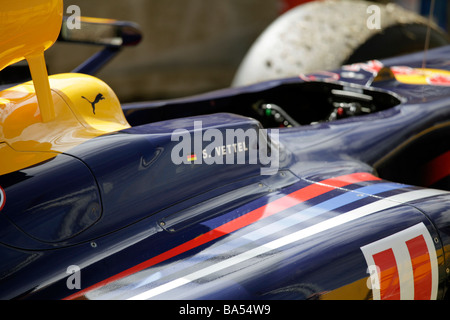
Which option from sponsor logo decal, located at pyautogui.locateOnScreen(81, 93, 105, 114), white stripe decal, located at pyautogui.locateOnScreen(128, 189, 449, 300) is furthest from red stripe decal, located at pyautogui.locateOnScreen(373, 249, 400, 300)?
sponsor logo decal, located at pyautogui.locateOnScreen(81, 93, 105, 114)

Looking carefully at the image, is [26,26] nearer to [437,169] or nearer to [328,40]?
[437,169]

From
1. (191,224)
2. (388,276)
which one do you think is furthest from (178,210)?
(388,276)

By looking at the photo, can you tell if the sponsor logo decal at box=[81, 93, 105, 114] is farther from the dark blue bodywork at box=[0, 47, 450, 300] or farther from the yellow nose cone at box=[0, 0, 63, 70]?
the yellow nose cone at box=[0, 0, 63, 70]

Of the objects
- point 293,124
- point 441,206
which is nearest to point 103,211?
point 441,206

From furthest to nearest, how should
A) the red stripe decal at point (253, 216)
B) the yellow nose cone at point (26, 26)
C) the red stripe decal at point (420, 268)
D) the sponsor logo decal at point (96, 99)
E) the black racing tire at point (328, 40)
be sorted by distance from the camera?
the black racing tire at point (328, 40)
the sponsor logo decal at point (96, 99)
the red stripe decal at point (420, 268)
the red stripe decal at point (253, 216)
the yellow nose cone at point (26, 26)

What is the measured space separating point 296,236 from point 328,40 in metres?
2.44

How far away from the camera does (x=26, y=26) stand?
4.80 ft

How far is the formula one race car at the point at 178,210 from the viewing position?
1485 millimetres

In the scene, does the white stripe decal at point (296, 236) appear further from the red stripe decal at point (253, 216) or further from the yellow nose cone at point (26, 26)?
the yellow nose cone at point (26, 26)

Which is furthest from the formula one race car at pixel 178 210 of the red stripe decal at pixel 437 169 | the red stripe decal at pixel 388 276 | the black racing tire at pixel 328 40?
the black racing tire at pixel 328 40

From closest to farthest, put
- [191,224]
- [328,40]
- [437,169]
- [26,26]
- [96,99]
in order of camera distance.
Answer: [26,26], [191,224], [96,99], [437,169], [328,40]

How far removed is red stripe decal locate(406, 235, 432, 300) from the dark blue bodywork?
4 cm

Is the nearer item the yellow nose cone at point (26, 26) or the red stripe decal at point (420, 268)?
the yellow nose cone at point (26, 26)

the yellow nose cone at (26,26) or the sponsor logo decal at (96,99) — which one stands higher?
the yellow nose cone at (26,26)
